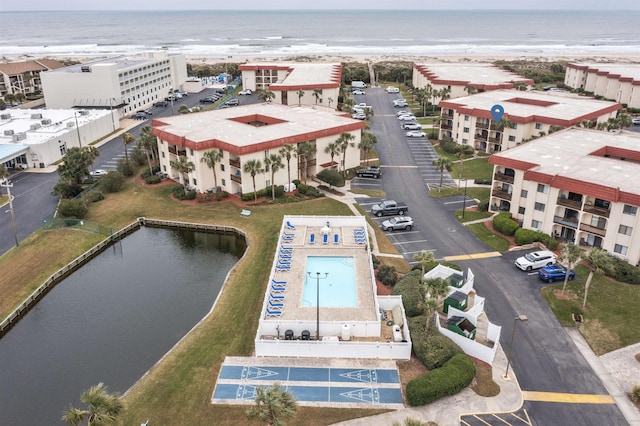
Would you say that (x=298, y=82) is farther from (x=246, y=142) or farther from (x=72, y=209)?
(x=72, y=209)

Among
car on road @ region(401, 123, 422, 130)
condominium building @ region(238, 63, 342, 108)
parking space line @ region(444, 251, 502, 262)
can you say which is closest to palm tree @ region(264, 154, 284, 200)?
parking space line @ region(444, 251, 502, 262)

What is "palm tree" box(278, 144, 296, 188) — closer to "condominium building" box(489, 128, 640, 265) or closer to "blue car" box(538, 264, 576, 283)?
"condominium building" box(489, 128, 640, 265)

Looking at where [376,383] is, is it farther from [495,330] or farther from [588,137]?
[588,137]

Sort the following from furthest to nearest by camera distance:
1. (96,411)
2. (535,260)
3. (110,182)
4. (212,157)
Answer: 1. (110,182)
2. (212,157)
3. (535,260)
4. (96,411)

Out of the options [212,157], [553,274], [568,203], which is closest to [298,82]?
[212,157]

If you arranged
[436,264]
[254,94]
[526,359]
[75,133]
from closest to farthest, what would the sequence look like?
[526,359], [436,264], [75,133], [254,94]

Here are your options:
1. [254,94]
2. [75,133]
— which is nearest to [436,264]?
[75,133]
